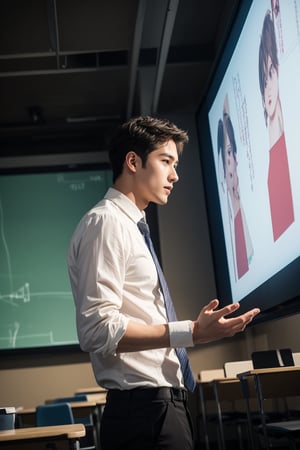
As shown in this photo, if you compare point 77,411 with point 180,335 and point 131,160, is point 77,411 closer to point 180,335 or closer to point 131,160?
point 131,160

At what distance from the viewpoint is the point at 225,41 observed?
445 cm

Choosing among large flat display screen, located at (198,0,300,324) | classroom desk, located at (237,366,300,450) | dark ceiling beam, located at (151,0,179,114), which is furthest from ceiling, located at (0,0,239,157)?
classroom desk, located at (237,366,300,450)

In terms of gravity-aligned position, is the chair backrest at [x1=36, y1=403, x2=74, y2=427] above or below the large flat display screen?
below

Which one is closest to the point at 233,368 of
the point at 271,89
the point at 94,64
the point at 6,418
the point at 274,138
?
the point at 274,138

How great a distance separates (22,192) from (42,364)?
5.69ft

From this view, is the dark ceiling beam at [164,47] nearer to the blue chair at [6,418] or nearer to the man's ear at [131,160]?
the man's ear at [131,160]

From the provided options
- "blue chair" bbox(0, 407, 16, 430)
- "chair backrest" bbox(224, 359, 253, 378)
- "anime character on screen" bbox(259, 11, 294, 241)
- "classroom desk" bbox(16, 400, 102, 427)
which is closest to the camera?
"blue chair" bbox(0, 407, 16, 430)

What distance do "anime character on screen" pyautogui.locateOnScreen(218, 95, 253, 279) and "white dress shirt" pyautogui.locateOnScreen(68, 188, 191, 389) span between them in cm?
259

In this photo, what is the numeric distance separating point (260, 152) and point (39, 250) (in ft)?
11.4

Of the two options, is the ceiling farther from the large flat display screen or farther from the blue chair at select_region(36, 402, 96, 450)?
the blue chair at select_region(36, 402, 96, 450)

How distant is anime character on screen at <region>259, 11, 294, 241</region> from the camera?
322 cm

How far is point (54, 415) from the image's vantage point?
3.53 m

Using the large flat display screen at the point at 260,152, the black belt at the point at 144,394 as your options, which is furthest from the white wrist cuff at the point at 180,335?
the large flat display screen at the point at 260,152

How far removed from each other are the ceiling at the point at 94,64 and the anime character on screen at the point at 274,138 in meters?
0.79
